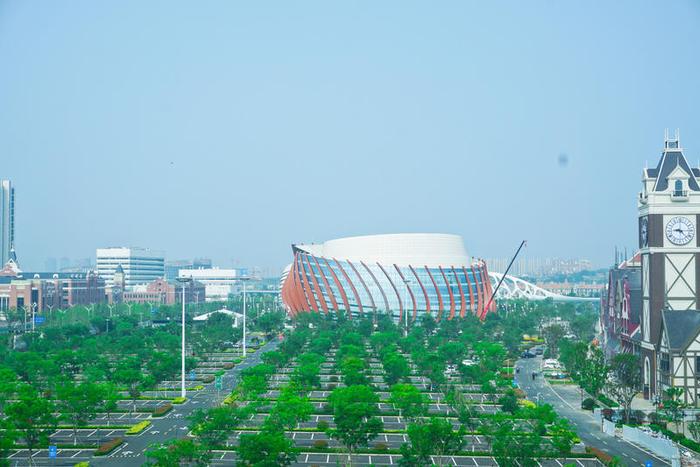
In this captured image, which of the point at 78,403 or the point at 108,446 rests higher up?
the point at 78,403

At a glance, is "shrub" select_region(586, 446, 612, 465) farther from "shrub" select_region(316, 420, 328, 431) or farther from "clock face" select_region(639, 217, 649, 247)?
"clock face" select_region(639, 217, 649, 247)

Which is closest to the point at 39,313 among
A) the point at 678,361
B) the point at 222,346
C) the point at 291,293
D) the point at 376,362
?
the point at 291,293

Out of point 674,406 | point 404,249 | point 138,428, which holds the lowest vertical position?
point 138,428

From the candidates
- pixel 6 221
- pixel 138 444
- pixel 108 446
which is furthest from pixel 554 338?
pixel 6 221

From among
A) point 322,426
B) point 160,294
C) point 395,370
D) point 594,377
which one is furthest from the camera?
point 160,294

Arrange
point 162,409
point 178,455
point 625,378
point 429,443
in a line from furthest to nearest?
point 625,378 < point 162,409 < point 429,443 < point 178,455

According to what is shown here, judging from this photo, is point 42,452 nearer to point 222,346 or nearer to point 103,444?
point 103,444

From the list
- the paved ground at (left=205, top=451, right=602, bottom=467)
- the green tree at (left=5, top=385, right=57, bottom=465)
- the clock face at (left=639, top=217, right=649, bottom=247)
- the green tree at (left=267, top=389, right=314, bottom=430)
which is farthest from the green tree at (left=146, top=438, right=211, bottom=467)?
the clock face at (left=639, top=217, right=649, bottom=247)

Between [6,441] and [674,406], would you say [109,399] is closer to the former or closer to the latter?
[6,441]

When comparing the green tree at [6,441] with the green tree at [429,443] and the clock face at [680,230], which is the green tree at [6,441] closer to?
Answer: the green tree at [429,443]
